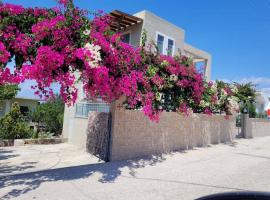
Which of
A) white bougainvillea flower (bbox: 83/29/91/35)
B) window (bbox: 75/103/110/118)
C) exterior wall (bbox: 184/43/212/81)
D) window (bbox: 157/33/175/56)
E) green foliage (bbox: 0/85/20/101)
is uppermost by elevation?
exterior wall (bbox: 184/43/212/81)

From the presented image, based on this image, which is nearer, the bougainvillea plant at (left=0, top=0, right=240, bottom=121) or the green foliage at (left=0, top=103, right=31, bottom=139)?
the bougainvillea plant at (left=0, top=0, right=240, bottom=121)

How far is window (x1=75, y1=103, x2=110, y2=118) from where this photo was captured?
1130cm

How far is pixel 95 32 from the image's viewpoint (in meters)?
7.37

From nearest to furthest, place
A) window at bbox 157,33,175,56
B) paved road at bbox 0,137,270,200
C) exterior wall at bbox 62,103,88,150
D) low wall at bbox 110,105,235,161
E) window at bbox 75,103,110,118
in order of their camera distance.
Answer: paved road at bbox 0,137,270,200 < low wall at bbox 110,105,235,161 < window at bbox 75,103,110,118 < exterior wall at bbox 62,103,88,150 < window at bbox 157,33,175,56

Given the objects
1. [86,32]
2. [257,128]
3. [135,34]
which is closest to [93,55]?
[86,32]

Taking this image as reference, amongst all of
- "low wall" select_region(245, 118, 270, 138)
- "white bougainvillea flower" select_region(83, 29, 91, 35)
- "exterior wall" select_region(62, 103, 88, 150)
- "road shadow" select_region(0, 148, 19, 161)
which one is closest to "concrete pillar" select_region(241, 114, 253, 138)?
"low wall" select_region(245, 118, 270, 138)

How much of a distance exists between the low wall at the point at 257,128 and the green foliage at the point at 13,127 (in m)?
14.6

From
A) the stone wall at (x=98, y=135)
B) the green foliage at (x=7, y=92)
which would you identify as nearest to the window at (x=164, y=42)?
the stone wall at (x=98, y=135)

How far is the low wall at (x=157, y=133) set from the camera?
31.6 feet

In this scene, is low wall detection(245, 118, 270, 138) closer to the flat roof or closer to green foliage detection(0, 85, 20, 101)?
the flat roof

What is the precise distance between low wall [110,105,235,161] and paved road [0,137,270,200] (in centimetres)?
57

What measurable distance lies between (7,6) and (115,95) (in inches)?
145

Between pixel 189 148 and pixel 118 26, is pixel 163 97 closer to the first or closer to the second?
pixel 189 148

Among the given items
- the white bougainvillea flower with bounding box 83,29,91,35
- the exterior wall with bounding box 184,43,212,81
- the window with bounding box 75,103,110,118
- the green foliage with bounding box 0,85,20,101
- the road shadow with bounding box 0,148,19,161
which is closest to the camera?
the white bougainvillea flower with bounding box 83,29,91,35
